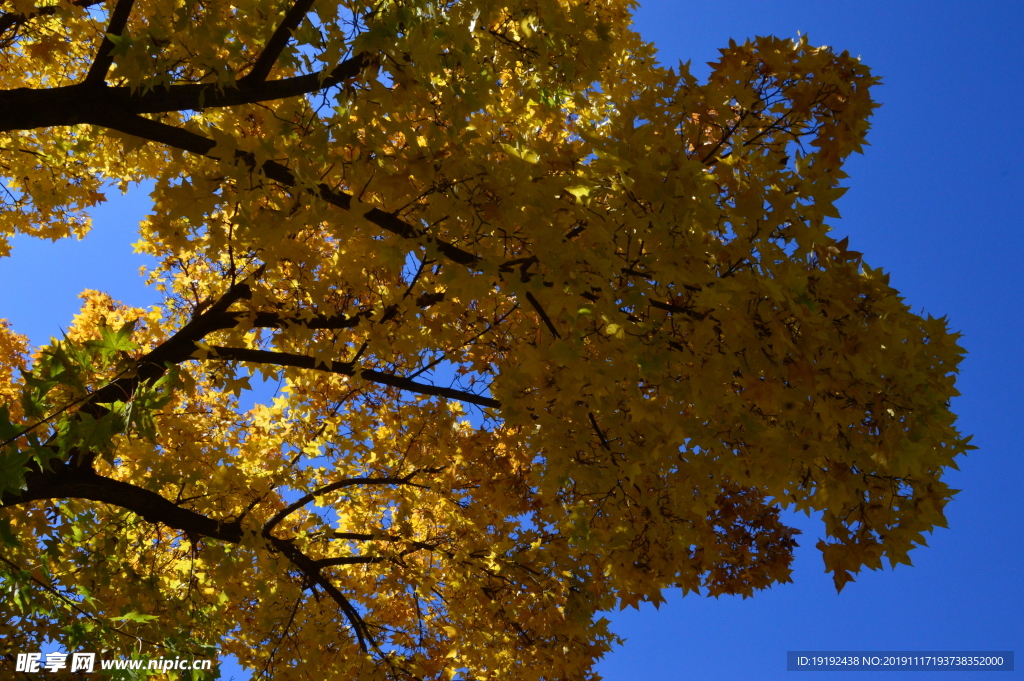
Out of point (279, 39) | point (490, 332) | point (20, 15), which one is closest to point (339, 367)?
point (490, 332)

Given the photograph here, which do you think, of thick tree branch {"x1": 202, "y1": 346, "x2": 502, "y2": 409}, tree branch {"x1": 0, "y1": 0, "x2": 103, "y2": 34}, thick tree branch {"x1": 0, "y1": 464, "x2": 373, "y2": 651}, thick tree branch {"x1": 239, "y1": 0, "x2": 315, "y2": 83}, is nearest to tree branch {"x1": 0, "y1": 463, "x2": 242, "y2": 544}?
thick tree branch {"x1": 0, "y1": 464, "x2": 373, "y2": 651}

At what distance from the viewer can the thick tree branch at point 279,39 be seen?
321 cm

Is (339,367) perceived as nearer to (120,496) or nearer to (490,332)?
(490,332)

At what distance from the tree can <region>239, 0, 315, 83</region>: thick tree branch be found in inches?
0.8

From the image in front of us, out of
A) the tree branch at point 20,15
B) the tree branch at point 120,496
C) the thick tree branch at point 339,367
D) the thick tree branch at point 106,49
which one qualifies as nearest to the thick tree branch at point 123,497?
the tree branch at point 120,496

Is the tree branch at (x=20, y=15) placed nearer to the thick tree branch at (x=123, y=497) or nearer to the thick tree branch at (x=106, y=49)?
the thick tree branch at (x=106, y=49)

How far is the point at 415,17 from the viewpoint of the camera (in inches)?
126

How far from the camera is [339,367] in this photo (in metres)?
5.12

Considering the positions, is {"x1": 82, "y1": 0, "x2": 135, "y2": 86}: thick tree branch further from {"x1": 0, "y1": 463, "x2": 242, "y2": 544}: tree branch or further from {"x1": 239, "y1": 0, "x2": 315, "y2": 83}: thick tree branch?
{"x1": 0, "y1": 463, "x2": 242, "y2": 544}: tree branch

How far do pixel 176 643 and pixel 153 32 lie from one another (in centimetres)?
407

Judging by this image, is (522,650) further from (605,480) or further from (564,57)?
(564,57)

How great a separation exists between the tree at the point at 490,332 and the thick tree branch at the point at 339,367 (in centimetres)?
5

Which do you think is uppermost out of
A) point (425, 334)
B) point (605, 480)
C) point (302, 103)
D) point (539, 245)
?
point (302, 103)

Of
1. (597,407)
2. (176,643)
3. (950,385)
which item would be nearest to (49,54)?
(176,643)
